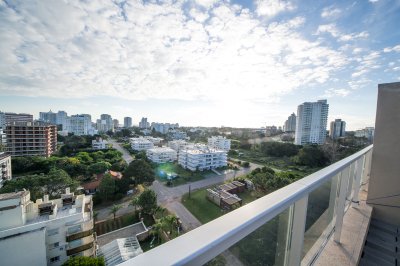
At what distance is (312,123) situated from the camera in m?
23.9

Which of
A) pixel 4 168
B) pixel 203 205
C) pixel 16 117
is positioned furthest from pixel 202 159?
pixel 16 117

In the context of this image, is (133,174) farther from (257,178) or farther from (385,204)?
(385,204)

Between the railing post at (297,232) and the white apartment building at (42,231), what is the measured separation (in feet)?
16.5

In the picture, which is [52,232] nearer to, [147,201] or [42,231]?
[42,231]

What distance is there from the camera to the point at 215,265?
0.39 metres

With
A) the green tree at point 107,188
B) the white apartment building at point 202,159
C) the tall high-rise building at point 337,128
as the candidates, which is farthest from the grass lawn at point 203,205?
the tall high-rise building at point 337,128

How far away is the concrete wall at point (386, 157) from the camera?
5.08 feet

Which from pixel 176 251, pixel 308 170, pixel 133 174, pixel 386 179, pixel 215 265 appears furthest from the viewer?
pixel 308 170

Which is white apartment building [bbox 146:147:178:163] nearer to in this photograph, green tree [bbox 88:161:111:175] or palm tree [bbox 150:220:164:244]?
green tree [bbox 88:161:111:175]

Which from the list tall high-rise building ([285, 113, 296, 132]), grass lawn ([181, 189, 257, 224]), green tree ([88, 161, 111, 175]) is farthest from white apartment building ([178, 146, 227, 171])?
tall high-rise building ([285, 113, 296, 132])

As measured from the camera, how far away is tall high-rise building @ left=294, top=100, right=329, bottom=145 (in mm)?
23812

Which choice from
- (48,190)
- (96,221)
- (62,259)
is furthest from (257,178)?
(48,190)

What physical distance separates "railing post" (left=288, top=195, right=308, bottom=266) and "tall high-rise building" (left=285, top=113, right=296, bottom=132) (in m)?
39.3

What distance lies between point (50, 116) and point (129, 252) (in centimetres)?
4756
